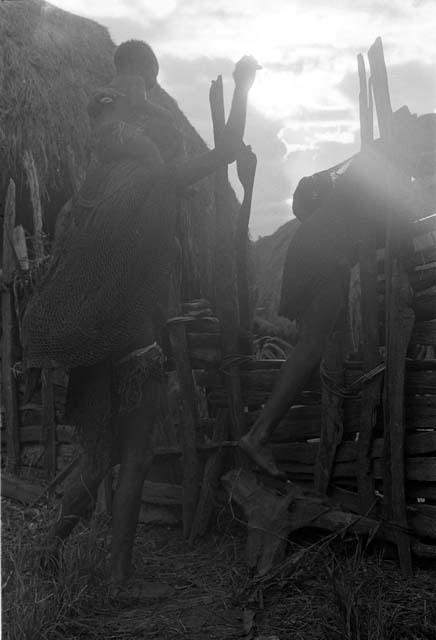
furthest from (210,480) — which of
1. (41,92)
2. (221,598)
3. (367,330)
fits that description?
(41,92)

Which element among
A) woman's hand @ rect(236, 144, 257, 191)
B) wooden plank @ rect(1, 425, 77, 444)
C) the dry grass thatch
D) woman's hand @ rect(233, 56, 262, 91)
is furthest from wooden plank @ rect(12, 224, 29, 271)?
woman's hand @ rect(233, 56, 262, 91)

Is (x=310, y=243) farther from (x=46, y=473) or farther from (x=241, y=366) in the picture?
(x=46, y=473)

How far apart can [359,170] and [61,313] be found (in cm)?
142

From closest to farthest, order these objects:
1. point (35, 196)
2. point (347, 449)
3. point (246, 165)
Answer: point (347, 449), point (246, 165), point (35, 196)

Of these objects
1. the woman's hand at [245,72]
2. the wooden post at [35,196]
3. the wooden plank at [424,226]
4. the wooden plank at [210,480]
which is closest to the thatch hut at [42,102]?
the wooden post at [35,196]

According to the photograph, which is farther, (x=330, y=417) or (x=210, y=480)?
(x=210, y=480)

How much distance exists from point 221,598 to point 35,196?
13.8 ft

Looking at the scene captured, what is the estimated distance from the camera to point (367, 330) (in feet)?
10.7

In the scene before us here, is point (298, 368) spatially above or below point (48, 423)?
above

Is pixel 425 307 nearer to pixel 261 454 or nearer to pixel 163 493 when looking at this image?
pixel 261 454

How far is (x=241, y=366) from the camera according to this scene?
12.1 feet

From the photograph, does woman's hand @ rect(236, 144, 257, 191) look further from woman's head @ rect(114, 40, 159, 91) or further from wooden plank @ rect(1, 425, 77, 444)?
wooden plank @ rect(1, 425, 77, 444)

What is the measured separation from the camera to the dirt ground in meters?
2.38

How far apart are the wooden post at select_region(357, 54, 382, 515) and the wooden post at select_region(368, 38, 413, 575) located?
0.11 m
